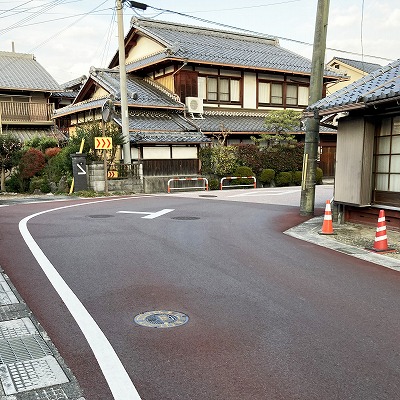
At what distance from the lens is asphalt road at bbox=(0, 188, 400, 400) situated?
130 inches

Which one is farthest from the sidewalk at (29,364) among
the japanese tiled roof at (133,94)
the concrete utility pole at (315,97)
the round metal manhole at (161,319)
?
the japanese tiled roof at (133,94)

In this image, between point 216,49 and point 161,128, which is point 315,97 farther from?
point 216,49

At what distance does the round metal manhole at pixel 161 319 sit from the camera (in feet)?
14.4

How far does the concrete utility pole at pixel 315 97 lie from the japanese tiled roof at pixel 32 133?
67.5ft

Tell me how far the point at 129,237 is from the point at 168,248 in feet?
4.57

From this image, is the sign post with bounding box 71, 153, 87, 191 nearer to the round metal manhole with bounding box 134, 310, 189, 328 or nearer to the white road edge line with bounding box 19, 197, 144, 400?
the white road edge line with bounding box 19, 197, 144, 400

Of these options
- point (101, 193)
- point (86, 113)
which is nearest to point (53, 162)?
point (101, 193)

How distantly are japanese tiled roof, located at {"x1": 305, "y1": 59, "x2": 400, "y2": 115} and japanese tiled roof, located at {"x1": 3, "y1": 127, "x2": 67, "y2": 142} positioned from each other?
72.3ft

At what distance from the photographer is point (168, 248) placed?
798 cm

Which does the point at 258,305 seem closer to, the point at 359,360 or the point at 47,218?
the point at 359,360

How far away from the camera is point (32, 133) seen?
98.1ft

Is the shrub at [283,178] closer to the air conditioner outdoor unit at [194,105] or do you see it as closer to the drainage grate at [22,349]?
the air conditioner outdoor unit at [194,105]

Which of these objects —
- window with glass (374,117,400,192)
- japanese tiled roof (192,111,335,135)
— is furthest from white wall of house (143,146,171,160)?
window with glass (374,117,400,192)

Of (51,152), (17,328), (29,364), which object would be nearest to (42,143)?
(51,152)
